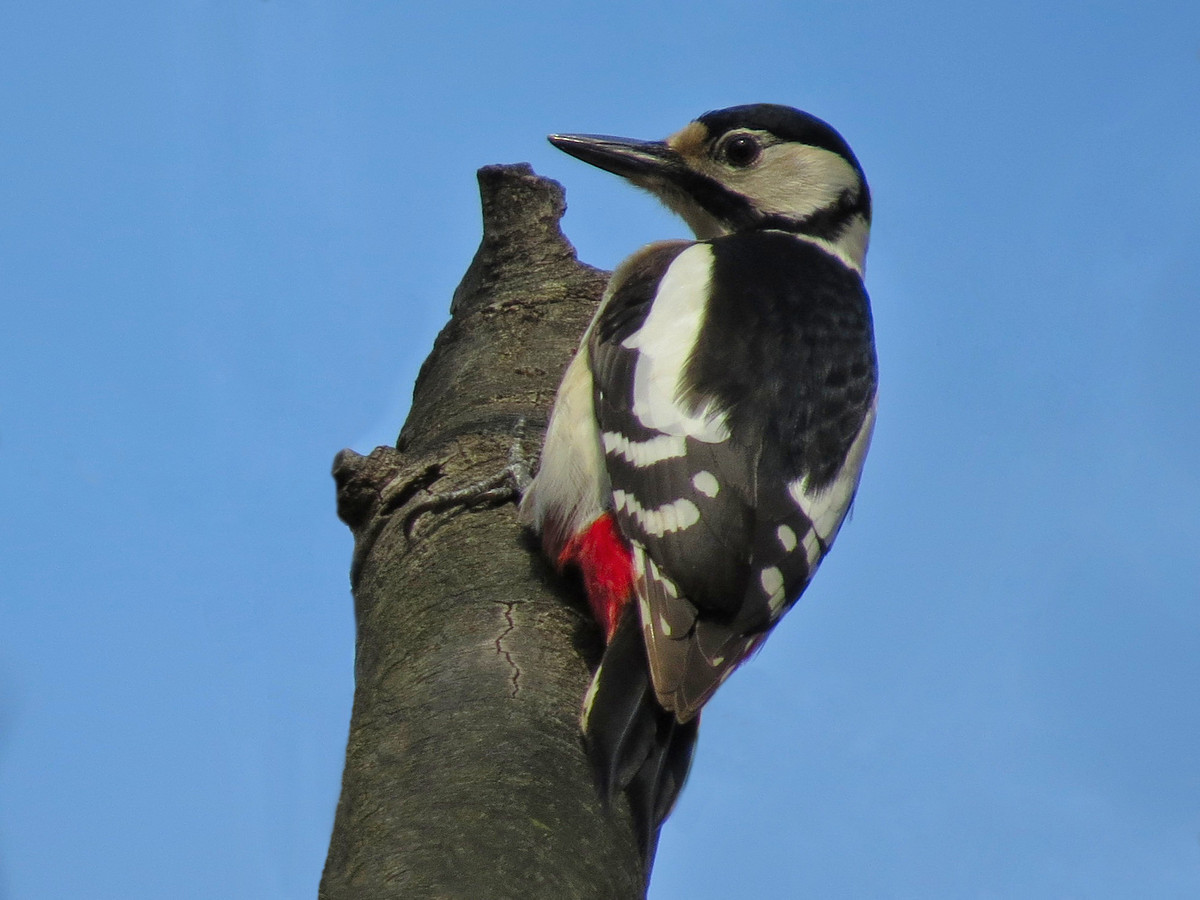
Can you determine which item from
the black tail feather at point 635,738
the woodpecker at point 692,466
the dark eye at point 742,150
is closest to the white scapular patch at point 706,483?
the woodpecker at point 692,466

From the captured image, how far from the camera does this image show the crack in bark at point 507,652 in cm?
197

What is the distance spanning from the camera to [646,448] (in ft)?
8.71

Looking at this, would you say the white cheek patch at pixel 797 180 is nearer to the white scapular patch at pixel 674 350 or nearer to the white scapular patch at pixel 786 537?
the white scapular patch at pixel 674 350

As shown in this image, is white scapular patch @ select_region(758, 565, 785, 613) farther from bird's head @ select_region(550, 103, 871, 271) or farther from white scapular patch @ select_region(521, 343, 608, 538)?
bird's head @ select_region(550, 103, 871, 271)

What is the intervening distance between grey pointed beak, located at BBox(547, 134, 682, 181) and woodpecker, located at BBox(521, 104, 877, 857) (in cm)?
51

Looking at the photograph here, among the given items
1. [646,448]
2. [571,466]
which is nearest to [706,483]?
[646,448]

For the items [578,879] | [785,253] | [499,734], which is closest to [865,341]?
[785,253]

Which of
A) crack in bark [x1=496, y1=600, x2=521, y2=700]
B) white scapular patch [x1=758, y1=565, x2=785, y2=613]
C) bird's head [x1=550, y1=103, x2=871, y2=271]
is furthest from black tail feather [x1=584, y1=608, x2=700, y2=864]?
bird's head [x1=550, y1=103, x2=871, y2=271]

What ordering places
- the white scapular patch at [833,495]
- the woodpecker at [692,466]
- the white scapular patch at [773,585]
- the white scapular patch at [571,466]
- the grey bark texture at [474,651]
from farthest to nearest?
1. the white scapular patch at [833,495]
2. the white scapular patch at [571,466]
3. the white scapular patch at [773,585]
4. the woodpecker at [692,466]
5. the grey bark texture at [474,651]

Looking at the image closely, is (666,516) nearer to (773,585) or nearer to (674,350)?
(773,585)

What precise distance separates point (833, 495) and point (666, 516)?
520 millimetres

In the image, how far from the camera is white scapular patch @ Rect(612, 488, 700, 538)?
2443 mm

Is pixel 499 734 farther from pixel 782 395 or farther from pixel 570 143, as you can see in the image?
pixel 570 143

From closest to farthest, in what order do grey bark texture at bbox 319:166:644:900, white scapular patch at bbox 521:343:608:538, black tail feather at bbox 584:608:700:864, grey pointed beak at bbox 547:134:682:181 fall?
grey bark texture at bbox 319:166:644:900
black tail feather at bbox 584:608:700:864
white scapular patch at bbox 521:343:608:538
grey pointed beak at bbox 547:134:682:181
